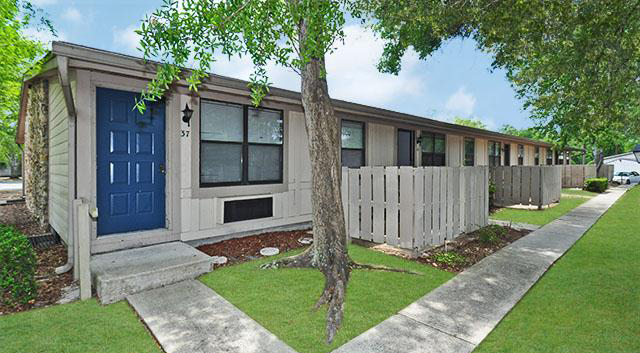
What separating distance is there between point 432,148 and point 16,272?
10652 millimetres

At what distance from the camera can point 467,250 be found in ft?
17.5

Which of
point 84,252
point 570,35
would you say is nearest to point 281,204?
point 84,252

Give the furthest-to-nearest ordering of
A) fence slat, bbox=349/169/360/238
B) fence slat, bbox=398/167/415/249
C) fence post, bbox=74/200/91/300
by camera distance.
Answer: fence slat, bbox=349/169/360/238, fence slat, bbox=398/167/415/249, fence post, bbox=74/200/91/300

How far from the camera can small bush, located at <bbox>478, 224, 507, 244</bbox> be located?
5.73 metres

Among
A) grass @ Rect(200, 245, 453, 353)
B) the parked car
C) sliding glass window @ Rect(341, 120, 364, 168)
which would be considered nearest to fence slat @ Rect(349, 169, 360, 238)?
grass @ Rect(200, 245, 453, 353)

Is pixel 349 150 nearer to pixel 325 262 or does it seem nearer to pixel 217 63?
pixel 325 262

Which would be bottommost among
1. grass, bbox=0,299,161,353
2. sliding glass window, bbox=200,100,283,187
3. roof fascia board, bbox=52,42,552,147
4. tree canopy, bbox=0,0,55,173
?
grass, bbox=0,299,161,353

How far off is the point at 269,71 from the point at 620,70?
612 cm

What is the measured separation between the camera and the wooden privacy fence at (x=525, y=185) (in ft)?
33.9

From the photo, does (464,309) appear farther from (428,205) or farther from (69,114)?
(69,114)

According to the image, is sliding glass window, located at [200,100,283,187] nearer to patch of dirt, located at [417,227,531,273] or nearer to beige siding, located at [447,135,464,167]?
patch of dirt, located at [417,227,531,273]

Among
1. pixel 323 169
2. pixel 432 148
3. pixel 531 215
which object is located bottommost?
pixel 531 215

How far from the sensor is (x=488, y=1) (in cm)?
523

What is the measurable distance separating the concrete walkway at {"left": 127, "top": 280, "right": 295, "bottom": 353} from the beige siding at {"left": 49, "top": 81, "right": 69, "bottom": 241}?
2.43 meters
